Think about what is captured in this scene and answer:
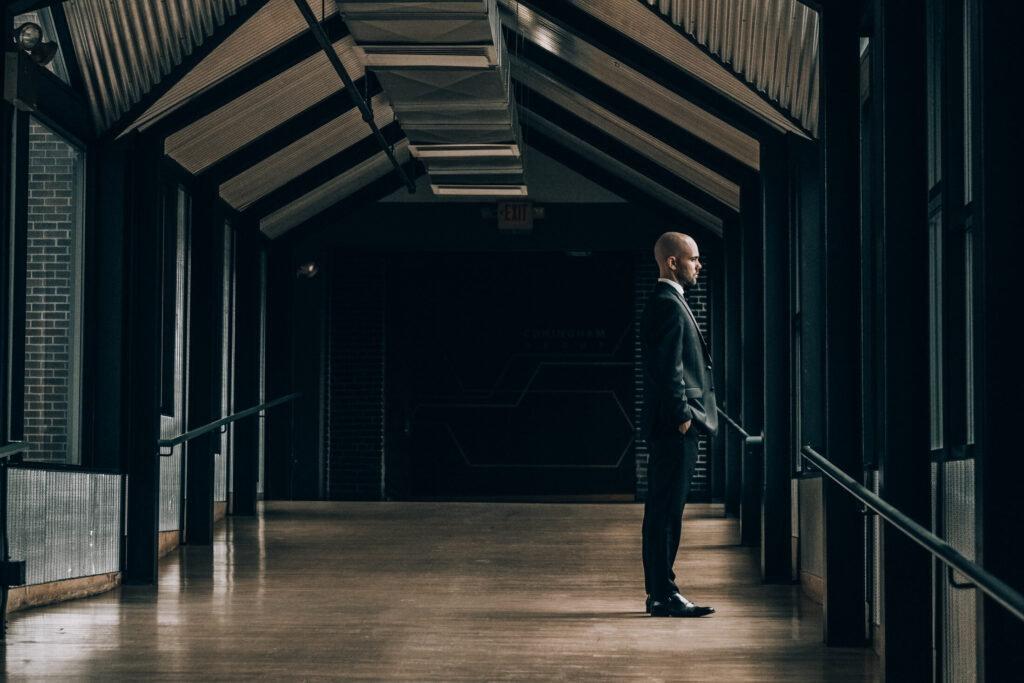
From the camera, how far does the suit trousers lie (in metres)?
5.77

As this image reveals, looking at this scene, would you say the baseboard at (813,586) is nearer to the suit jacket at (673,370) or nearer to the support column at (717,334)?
the suit jacket at (673,370)

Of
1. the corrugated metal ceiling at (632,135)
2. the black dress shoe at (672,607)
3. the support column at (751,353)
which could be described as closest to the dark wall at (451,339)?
the corrugated metal ceiling at (632,135)

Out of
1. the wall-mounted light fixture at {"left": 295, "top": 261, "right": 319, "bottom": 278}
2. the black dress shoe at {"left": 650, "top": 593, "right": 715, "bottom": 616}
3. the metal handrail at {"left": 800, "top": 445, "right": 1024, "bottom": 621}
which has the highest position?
the wall-mounted light fixture at {"left": 295, "top": 261, "right": 319, "bottom": 278}

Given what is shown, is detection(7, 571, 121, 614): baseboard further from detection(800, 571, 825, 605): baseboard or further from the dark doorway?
the dark doorway

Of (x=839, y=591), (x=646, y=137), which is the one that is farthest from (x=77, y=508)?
(x=646, y=137)

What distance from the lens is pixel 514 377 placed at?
570 inches

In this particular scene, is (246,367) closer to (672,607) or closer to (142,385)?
(142,385)

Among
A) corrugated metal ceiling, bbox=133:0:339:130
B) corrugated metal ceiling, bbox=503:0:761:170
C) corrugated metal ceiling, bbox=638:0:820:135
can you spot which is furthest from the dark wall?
corrugated metal ceiling, bbox=638:0:820:135

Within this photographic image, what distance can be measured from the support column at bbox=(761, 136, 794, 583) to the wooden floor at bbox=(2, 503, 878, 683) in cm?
28

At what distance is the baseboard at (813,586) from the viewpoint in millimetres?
6531

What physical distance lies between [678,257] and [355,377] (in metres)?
8.30

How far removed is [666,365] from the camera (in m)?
5.72

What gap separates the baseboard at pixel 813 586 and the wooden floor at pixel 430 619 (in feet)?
0.20

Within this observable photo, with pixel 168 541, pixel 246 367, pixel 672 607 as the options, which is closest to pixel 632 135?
pixel 246 367
